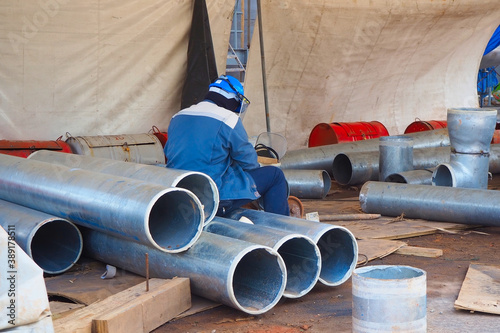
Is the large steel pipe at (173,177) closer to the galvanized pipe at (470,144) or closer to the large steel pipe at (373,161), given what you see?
the galvanized pipe at (470,144)

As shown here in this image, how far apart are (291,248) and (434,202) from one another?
247 centimetres

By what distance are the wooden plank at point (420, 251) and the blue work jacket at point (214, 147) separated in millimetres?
1312

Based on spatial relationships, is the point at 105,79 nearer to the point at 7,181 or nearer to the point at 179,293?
the point at 7,181

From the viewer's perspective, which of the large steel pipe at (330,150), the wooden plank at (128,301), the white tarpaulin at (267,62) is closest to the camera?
the wooden plank at (128,301)

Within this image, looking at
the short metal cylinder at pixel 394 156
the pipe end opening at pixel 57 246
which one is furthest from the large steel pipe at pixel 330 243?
the short metal cylinder at pixel 394 156

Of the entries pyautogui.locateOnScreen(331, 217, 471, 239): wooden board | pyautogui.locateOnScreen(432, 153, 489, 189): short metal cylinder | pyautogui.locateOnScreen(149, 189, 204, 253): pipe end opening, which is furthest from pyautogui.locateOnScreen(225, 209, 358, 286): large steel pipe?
pyautogui.locateOnScreen(432, 153, 489, 189): short metal cylinder

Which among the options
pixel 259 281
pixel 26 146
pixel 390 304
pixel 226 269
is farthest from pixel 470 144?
pixel 26 146

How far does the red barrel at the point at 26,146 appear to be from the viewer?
7323mm

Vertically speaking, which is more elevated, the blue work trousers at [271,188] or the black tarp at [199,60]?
the black tarp at [199,60]

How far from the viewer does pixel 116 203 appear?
410 centimetres

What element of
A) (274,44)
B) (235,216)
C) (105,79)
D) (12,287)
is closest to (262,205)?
(235,216)

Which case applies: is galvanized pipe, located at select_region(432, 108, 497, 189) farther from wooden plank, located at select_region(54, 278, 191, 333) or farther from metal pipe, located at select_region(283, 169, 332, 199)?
wooden plank, located at select_region(54, 278, 191, 333)

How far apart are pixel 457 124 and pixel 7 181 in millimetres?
4293

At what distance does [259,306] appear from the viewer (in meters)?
3.99
